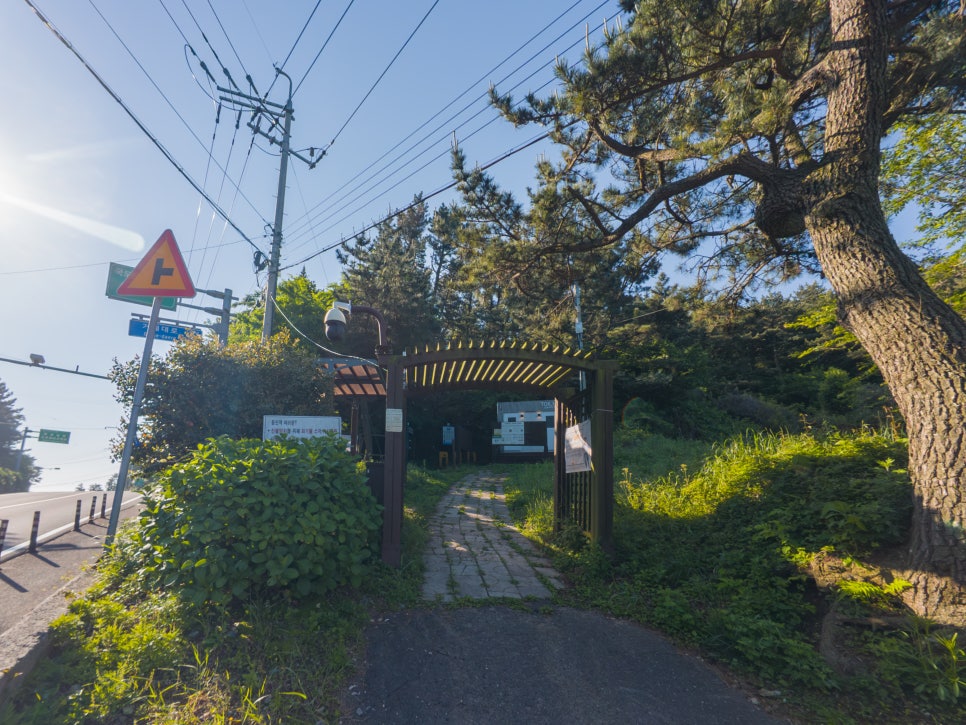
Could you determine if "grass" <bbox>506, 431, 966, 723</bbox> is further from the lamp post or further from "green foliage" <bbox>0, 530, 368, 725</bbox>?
"green foliage" <bbox>0, 530, 368, 725</bbox>

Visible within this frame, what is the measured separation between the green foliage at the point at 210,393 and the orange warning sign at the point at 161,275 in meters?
3.06

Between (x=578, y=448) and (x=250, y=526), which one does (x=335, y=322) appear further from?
(x=250, y=526)

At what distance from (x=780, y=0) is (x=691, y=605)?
243 inches

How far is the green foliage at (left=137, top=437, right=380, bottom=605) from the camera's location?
3465 millimetres

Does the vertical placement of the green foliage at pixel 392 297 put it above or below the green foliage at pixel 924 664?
above

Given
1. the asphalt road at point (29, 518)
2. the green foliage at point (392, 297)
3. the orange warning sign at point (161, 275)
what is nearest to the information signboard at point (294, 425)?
the orange warning sign at point (161, 275)

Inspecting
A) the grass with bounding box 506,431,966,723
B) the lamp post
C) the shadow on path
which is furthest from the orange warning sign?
the grass with bounding box 506,431,966,723

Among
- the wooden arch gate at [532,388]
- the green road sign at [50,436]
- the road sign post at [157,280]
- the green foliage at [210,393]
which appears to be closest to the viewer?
the road sign post at [157,280]

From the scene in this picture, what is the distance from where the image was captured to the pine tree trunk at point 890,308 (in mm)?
3475

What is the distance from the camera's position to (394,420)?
5391mm

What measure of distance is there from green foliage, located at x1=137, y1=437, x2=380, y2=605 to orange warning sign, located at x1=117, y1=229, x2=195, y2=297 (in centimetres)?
154

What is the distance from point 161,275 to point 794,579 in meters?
6.20

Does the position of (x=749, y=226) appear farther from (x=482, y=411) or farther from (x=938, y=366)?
(x=482, y=411)

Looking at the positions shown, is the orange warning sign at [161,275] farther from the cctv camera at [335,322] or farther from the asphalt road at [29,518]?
the asphalt road at [29,518]
